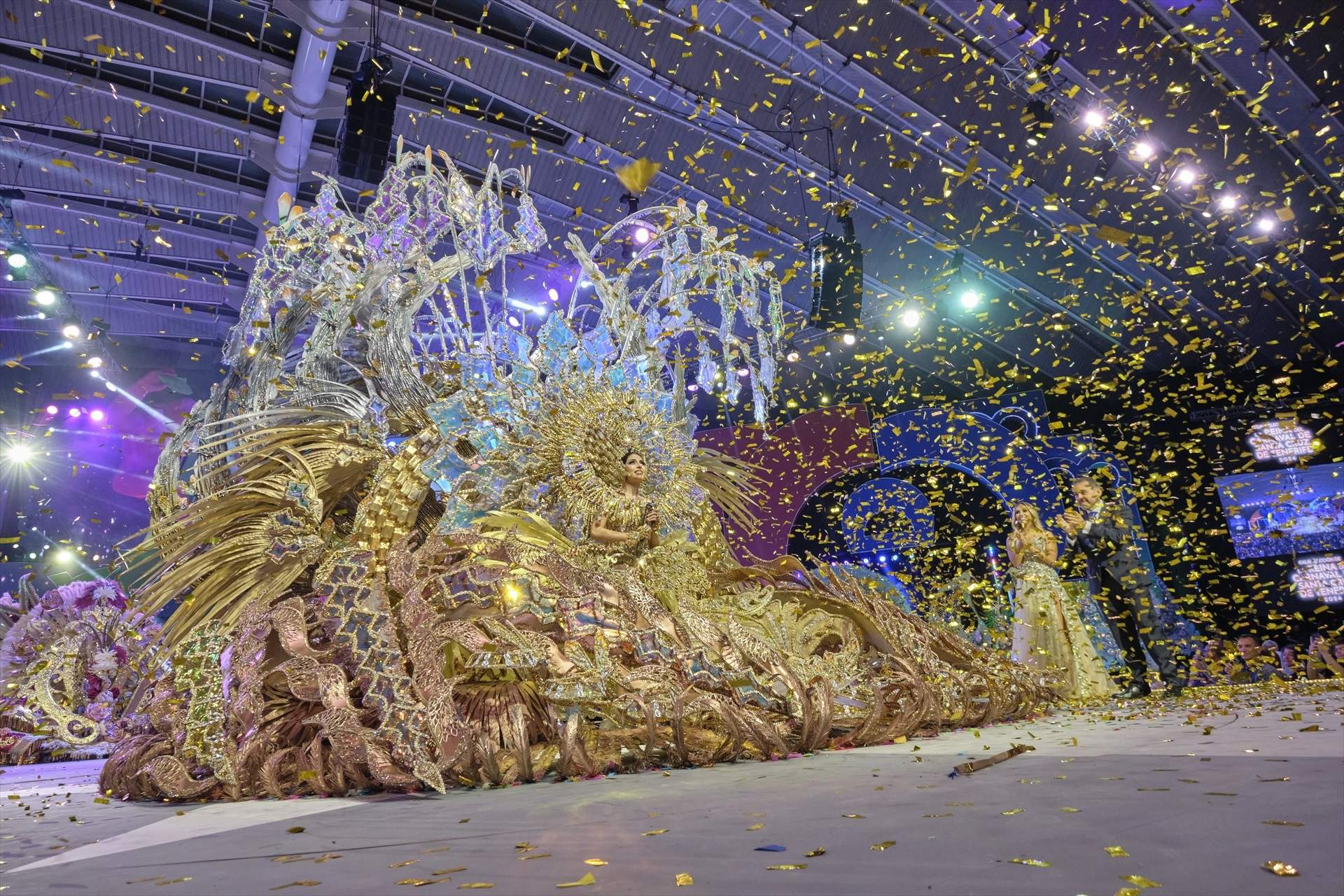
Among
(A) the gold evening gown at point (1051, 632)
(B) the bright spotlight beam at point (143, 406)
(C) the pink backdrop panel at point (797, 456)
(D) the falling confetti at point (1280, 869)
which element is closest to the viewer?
(D) the falling confetti at point (1280, 869)

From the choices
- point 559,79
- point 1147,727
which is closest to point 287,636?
point 1147,727

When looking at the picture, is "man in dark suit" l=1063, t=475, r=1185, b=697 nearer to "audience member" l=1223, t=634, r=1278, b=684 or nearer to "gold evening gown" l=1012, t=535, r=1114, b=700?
"gold evening gown" l=1012, t=535, r=1114, b=700

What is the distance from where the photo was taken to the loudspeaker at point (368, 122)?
18.7ft

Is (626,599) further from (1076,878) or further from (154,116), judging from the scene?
(154,116)

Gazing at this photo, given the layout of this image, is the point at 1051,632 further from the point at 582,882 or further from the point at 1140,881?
the point at 582,882

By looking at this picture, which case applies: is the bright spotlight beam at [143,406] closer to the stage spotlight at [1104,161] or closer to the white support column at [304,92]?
the white support column at [304,92]

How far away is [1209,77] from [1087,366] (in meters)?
4.18

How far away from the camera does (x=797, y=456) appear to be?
31.9 ft

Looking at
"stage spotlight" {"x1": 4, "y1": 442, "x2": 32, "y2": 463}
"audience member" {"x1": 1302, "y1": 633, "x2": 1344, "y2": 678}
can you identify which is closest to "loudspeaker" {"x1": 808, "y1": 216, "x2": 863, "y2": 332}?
"audience member" {"x1": 1302, "y1": 633, "x2": 1344, "y2": 678}

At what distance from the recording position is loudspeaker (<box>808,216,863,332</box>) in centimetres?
673

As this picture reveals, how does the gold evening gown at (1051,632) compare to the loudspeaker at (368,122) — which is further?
the loudspeaker at (368,122)

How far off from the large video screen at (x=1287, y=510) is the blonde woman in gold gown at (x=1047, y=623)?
17.3 feet

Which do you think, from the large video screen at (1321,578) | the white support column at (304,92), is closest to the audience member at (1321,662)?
the large video screen at (1321,578)

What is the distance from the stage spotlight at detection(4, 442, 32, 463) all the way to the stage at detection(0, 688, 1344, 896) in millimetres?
12182
